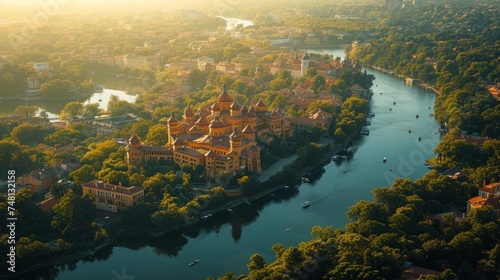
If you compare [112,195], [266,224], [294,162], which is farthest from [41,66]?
[266,224]

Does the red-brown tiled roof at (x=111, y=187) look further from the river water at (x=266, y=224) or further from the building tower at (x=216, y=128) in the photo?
the building tower at (x=216, y=128)

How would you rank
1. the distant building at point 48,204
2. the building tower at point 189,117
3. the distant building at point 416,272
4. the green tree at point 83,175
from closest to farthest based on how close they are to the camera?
the distant building at point 416,272 → the distant building at point 48,204 → the green tree at point 83,175 → the building tower at point 189,117

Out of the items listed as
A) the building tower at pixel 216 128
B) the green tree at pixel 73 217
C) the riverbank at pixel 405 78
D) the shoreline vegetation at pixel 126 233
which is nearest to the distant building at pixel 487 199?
the shoreline vegetation at pixel 126 233

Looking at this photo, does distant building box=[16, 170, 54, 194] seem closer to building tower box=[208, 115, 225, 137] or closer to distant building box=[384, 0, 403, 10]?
building tower box=[208, 115, 225, 137]

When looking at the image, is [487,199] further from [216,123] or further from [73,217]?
[73,217]

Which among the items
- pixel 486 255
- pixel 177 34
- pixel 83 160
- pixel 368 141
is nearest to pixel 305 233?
pixel 486 255

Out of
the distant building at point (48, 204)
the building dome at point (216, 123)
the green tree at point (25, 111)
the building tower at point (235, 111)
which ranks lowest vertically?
the green tree at point (25, 111)

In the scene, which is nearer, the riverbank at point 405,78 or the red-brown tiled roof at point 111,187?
the red-brown tiled roof at point 111,187
